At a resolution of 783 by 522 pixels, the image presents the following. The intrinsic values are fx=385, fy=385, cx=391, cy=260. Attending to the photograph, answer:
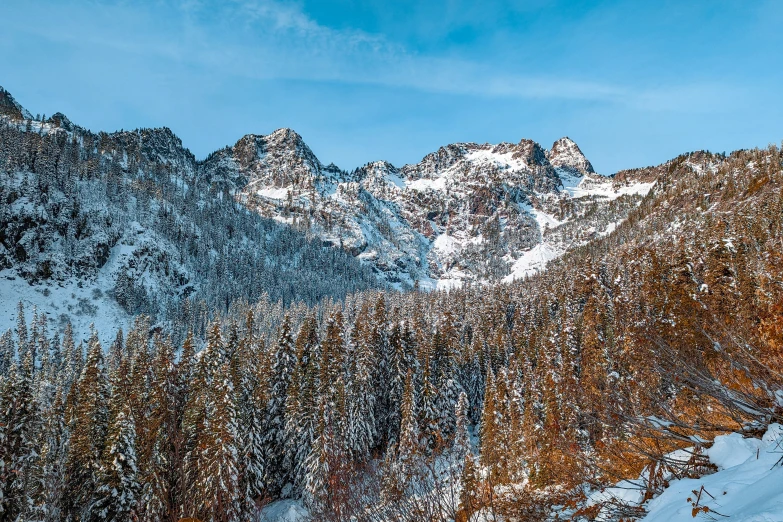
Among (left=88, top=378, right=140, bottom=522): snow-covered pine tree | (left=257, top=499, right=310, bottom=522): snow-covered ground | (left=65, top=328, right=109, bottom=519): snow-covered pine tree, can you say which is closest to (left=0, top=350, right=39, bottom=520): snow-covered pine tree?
(left=65, top=328, right=109, bottom=519): snow-covered pine tree

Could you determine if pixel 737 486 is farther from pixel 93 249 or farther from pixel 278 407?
pixel 93 249

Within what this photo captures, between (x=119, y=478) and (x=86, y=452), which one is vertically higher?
(x=86, y=452)

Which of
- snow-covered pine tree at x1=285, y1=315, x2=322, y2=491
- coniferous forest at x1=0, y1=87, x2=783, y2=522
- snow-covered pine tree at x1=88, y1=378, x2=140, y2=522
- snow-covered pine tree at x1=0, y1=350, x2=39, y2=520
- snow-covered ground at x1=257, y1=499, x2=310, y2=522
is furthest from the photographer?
snow-covered pine tree at x1=285, y1=315, x2=322, y2=491

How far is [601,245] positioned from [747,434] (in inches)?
7951

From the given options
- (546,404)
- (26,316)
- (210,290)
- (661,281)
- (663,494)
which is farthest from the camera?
(210,290)

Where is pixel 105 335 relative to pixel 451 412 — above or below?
above

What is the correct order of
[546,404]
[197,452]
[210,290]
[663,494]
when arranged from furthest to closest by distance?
[210,290], [546,404], [197,452], [663,494]

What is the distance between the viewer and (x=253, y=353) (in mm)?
38938

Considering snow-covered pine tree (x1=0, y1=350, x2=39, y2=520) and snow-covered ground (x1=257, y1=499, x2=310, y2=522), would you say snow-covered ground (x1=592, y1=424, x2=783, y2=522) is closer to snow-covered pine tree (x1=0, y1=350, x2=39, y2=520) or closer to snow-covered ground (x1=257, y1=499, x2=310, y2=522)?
snow-covered pine tree (x1=0, y1=350, x2=39, y2=520)

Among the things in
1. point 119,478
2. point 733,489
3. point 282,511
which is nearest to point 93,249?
point 282,511

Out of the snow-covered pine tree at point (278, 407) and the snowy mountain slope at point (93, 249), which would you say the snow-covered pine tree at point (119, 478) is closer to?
the snow-covered pine tree at point (278, 407)

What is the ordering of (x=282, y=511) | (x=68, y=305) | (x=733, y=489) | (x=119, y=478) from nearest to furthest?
1. (x=733, y=489)
2. (x=119, y=478)
3. (x=282, y=511)
4. (x=68, y=305)

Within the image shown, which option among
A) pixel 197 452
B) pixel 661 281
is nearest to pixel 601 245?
pixel 661 281

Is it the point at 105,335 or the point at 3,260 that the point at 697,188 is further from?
the point at 3,260
